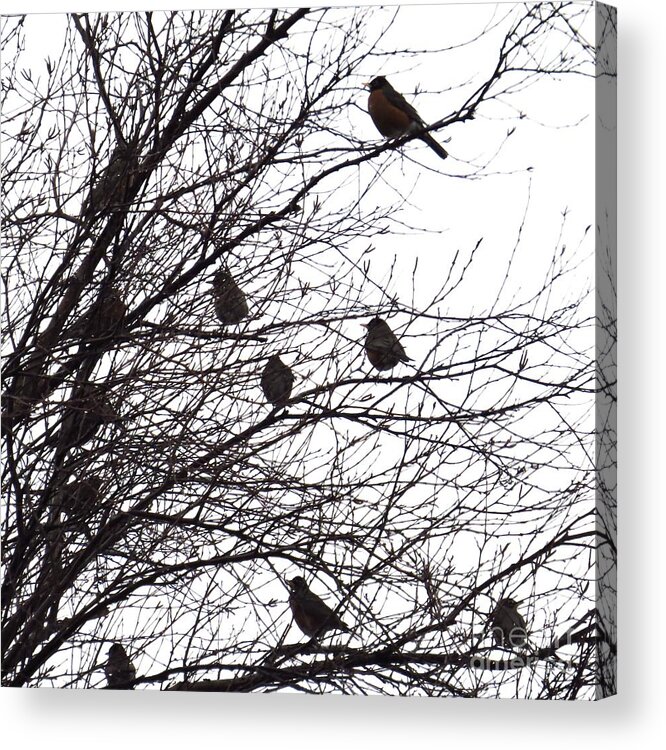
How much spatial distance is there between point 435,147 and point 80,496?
4.44ft

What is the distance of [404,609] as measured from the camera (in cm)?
319

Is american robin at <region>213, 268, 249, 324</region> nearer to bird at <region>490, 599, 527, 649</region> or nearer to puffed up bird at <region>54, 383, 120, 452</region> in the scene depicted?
puffed up bird at <region>54, 383, 120, 452</region>

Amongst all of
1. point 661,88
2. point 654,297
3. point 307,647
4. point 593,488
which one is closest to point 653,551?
point 593,488

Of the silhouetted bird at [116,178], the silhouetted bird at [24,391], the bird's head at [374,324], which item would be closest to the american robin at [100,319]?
the silhouetted bird at [24,391]

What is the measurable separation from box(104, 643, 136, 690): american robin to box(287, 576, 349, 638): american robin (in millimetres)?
485

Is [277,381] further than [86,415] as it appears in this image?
No

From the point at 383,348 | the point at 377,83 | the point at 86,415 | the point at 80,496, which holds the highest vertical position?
the point at 377,83

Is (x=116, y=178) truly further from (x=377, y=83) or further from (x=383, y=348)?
(x=383, y=348)

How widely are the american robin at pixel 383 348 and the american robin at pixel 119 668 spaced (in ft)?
3.41

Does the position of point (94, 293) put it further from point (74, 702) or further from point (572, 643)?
point (572, 643)

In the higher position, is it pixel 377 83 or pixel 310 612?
pixel 377 83

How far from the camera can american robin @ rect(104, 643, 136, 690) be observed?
3.31 metres

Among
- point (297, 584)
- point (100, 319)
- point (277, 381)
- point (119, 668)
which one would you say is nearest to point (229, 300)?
point (277, 381)

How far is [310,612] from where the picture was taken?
3213mm
